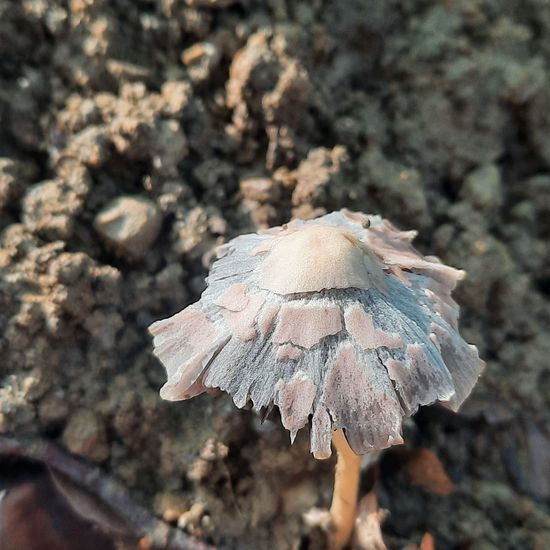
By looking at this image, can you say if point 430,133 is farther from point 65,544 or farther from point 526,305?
point 65,544

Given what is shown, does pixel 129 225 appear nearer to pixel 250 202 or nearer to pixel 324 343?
pixel 250 202

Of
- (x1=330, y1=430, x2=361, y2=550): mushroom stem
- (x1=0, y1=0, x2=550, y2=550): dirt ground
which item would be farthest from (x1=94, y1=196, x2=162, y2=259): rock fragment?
(x1=330, y1=430, x2=361, y2=550): mushroom stem

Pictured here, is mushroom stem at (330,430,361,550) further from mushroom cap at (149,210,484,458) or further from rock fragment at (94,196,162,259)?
rock fragment at (94,196,162,259)

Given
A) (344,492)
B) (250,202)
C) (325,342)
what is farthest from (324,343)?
(250,202)

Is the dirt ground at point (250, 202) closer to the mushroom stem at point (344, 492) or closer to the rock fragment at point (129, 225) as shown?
the rock fragment at point (129, 225)

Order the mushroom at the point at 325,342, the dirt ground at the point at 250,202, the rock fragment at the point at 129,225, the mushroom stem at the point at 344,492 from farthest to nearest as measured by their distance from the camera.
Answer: the rock fragment at the point at 129,225, the dirt ground at the point at 250,202, the mushroom stem at the point at 344,492, the mushroom at the point at 325,342

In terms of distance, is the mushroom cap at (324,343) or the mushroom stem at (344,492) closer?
the mushroom cap at (324,343)

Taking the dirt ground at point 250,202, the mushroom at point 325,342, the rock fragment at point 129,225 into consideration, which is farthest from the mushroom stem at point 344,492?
the rock fragment at point 129,225
